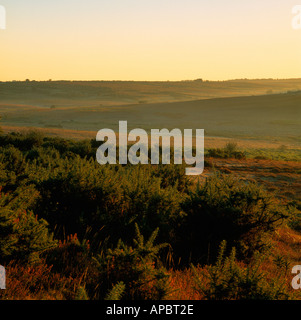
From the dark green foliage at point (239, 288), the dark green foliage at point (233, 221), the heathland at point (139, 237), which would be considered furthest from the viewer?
the dark green foliage at point (233, 221)

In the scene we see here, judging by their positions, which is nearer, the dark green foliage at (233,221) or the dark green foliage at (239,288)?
the dark green foliage at (239,288)

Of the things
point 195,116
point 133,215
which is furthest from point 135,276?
point 195,116

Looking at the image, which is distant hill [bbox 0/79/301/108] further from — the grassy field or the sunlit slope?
the sunlit slope

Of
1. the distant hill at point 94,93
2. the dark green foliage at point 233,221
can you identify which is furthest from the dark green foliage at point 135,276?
the distant hill at point 94,93

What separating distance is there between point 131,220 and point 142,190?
1218mm

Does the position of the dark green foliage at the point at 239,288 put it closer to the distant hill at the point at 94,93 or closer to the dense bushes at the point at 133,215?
the dense bushes at the point at 133,215

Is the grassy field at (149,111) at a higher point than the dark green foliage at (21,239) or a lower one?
higher

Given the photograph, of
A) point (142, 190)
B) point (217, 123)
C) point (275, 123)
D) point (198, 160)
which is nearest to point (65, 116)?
point (217, 123)

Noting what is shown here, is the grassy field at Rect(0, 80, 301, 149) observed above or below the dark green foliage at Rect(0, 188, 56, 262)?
above

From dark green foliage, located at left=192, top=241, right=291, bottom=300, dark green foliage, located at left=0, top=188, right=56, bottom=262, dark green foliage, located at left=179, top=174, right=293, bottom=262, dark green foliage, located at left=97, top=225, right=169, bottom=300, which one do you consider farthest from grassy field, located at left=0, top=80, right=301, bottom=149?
dark green foliage, located at left=192, top=241, right=291, bottom=300

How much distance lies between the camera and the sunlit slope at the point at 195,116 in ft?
213

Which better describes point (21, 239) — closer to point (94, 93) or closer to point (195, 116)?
point (195, 116)

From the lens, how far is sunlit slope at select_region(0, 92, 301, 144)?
64812 mm
